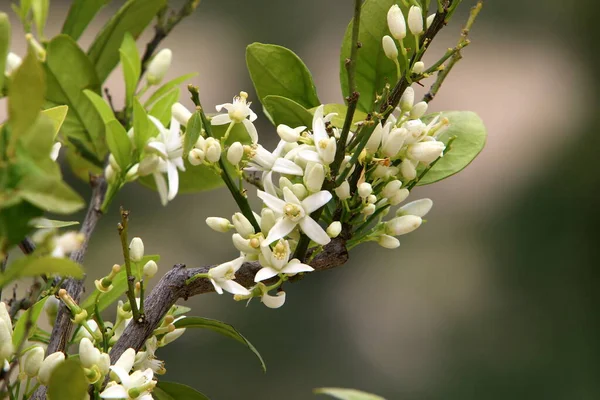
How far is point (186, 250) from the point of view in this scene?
1.65 m

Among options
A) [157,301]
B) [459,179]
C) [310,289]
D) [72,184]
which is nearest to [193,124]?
[157,301]

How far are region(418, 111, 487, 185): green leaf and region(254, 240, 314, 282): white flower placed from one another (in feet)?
0.26

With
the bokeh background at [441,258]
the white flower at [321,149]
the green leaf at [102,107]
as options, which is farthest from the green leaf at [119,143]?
the bokeh background at [441,258]

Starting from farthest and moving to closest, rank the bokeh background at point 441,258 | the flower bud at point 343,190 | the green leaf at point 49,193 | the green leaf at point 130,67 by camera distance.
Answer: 1. the bokeh background at point 441,258
2. the green leaf at point 130,67
3. the flower bud at point 343,190
4. the green leaf at point 49,193

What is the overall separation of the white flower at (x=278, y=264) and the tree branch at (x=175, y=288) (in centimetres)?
1

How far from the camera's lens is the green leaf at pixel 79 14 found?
39 centimetres

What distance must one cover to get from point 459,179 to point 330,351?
543mm

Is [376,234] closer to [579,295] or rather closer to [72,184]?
[72,184]

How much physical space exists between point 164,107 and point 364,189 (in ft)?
0.44

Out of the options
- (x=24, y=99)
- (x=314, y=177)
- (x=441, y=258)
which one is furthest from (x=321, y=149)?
(x=441, y=258)

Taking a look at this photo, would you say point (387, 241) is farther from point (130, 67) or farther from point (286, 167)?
point (130, 67)

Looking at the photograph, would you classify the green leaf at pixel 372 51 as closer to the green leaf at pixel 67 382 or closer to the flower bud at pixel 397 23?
Result: the flower bud at pixel 397 23

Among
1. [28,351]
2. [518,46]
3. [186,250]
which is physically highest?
[28,351]

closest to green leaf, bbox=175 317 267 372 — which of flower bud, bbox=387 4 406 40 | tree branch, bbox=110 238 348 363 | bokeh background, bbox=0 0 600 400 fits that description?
tree branch, bbox=110 238 348 363
